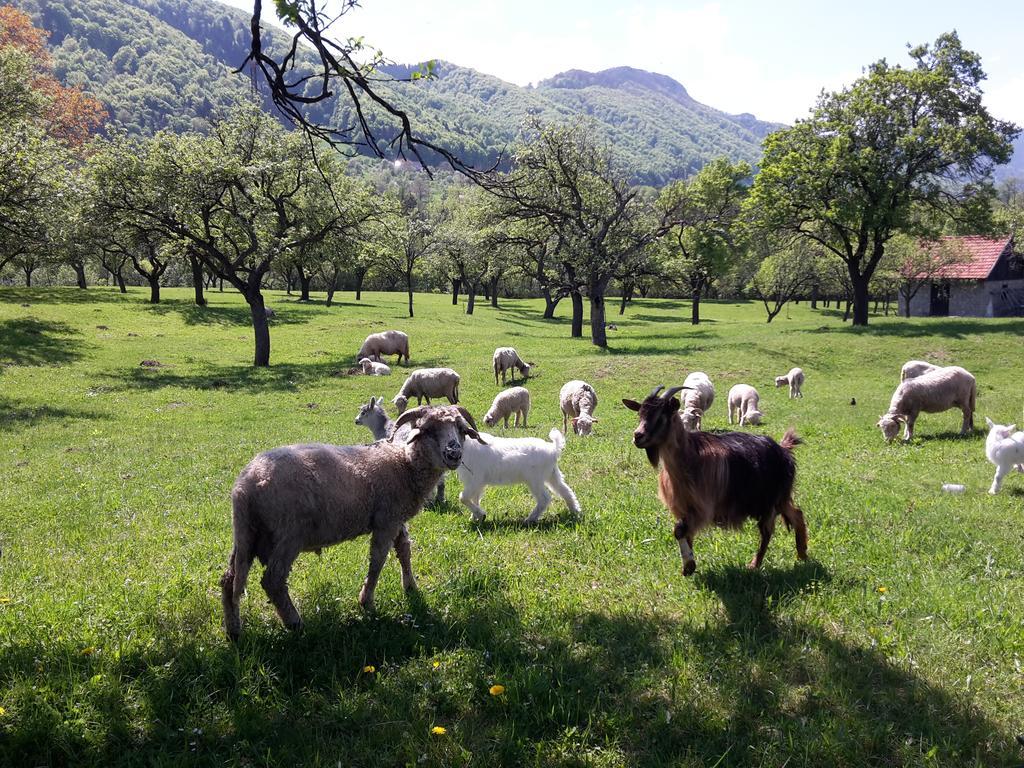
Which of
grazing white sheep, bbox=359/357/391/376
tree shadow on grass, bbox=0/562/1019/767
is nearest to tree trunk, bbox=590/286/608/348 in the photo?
grazing white sheep, bbox=359/357/391/376

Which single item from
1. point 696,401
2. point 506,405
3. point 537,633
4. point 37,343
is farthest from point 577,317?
point 537,633

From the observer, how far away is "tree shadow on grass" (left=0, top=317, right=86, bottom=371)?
26.4 m

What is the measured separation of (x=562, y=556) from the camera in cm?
705

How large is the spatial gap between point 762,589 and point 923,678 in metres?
1.61

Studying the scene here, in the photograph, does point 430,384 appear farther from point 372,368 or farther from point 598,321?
point 598,321

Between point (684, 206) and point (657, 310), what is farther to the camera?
point (657, 310)

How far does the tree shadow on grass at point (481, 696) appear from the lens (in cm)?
390

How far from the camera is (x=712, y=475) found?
6469mm

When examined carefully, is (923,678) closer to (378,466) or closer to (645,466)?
(378,466)

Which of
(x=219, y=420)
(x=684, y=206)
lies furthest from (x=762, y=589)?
(x=684, y=206)

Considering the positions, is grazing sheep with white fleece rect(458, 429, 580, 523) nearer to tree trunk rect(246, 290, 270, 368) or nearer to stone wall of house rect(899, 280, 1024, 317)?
tree trunk rect(246, 290, 270, 368)

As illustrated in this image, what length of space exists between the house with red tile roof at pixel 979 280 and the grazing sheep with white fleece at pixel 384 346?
4598 cm

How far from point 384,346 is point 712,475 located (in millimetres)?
26593

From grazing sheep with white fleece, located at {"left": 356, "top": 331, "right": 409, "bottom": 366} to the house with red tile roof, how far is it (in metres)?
46.0
